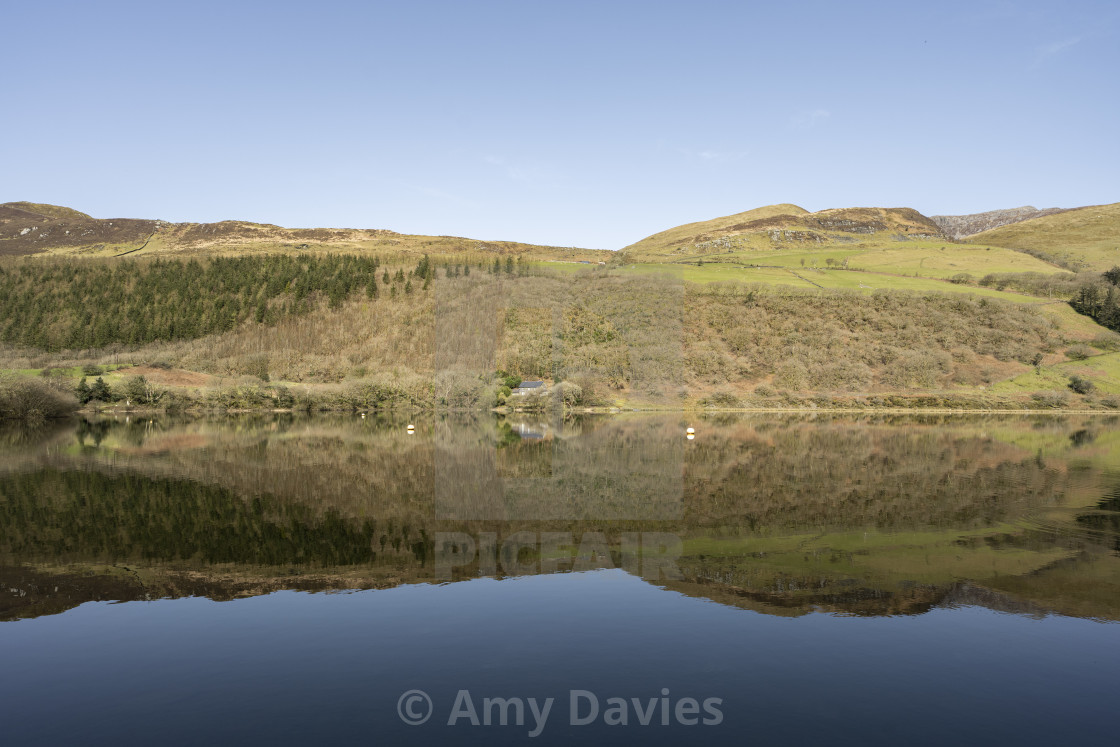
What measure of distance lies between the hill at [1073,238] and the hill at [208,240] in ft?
295

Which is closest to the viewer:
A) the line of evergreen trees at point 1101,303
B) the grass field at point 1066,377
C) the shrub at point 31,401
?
the shrub at point 31,401

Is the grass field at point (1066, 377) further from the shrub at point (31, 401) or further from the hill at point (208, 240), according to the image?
the shrub at point (31, 401)

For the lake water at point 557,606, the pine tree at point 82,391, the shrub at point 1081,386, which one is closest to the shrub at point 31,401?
the pine tree at point 82,391

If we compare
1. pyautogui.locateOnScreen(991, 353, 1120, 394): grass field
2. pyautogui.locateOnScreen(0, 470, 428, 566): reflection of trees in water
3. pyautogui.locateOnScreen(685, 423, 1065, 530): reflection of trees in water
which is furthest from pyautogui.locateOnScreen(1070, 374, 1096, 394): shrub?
pyautogui.locateOnScreen(0, 470, 428, 566): reflection of trees in water

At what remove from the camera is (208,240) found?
466ft

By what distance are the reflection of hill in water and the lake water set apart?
12cm

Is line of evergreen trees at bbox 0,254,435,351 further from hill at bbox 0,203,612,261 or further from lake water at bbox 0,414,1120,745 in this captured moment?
lake water at bbox 0,414,1120,745

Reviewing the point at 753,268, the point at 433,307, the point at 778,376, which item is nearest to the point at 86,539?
the point at 778,376

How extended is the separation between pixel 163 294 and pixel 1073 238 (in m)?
182

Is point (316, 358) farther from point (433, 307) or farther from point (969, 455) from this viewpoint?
point (969, 455)

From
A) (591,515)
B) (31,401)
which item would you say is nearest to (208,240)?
(31,401)

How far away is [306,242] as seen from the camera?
479 feet

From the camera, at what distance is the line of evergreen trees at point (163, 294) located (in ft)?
285

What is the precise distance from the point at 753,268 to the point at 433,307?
5134 centimetres
